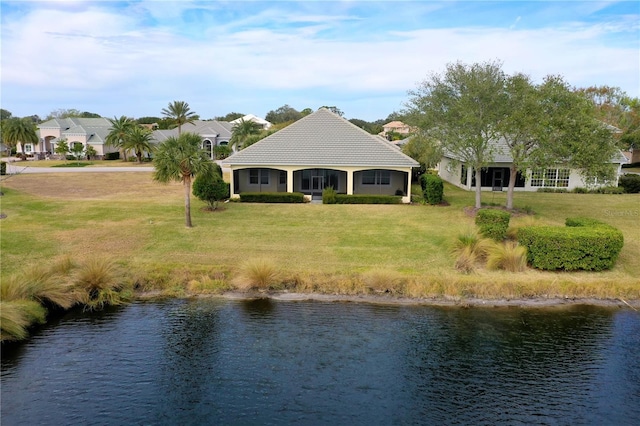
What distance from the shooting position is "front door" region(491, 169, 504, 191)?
39.1 meters

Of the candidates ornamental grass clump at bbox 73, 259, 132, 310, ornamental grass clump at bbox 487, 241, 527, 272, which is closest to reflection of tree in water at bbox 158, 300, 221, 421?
ornamental grass clump at bbox 73, 259, 132, 310

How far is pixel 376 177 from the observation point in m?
35.7

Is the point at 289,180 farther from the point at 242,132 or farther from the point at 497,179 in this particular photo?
the point at 242,132

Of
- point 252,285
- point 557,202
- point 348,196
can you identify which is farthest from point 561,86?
point 252,285

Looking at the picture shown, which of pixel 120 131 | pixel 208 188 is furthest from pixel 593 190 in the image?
pixel 120 131

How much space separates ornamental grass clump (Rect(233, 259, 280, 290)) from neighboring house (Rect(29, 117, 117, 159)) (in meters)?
58.5

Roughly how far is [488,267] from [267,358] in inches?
401

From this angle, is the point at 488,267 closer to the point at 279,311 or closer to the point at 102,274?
the point at 279,311

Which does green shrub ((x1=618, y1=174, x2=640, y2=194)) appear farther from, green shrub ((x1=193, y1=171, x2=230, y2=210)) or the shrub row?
green shrub ((x1=193, y1=171, x2=230, y2=210))

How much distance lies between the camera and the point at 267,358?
13.2m

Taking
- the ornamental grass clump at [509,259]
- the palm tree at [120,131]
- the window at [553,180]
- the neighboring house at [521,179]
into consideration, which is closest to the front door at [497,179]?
the neighboring house at [521,179]

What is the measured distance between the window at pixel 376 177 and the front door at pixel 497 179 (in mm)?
9589

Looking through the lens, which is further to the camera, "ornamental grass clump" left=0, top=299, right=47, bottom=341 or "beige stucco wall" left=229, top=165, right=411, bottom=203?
"beige stucco wall" left=229, top=165, right=411, bottom=203

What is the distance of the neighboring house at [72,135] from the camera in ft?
226
